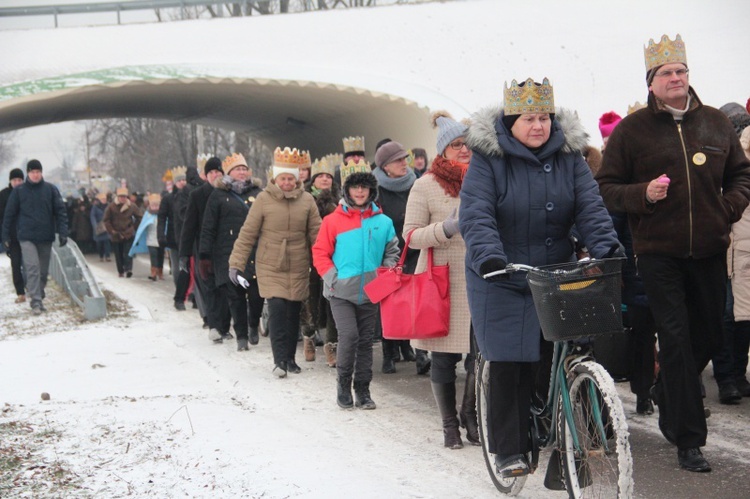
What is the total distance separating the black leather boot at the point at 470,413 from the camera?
6.78 meters

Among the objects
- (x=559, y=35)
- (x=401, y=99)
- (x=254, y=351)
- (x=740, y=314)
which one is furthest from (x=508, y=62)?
(x=740, y=314)

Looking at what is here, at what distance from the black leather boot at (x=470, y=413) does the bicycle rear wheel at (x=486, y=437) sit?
1091mm

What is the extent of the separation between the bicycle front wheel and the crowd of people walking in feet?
1.28

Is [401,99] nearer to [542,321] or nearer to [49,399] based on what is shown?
[49,399]

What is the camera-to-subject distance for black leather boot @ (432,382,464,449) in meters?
6.68

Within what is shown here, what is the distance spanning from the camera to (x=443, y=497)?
550 centimetres

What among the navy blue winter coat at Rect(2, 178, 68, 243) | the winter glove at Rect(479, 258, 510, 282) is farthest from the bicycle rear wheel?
the navy blue winter coat at Rect(2, 178, 68, 243)

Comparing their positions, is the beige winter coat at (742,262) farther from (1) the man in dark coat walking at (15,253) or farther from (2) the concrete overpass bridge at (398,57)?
(2) the concrete overpass bridge at (398,57)

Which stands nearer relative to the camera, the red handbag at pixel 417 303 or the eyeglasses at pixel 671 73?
the eyeglasses at pixel 671 73

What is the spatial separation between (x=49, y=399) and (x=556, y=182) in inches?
198

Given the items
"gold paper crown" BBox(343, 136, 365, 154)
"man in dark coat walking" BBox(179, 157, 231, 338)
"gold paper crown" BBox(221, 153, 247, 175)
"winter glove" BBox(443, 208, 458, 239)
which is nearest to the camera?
"winter glove" BBox(443, 208, 458, 239)

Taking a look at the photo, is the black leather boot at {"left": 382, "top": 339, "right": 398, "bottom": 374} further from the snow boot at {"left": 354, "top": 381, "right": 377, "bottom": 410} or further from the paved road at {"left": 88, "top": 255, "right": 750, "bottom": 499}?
the snow boot at {"left": 354, "top": 381, "right": 377, "bottom": 410}

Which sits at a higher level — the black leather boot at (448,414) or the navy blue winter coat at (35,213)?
the navy blue winter coat at (35,213)

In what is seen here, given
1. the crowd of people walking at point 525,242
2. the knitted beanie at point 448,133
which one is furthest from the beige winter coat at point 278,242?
the knitted beanie at point 448,133
